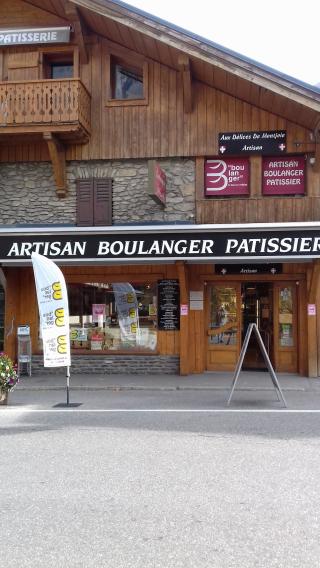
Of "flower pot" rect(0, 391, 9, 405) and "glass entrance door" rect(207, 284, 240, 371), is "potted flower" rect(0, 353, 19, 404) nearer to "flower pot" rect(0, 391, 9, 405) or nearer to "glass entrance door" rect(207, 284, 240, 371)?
"flower pot" rect(0, 391, 9, 405)

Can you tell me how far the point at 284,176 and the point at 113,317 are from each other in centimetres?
557

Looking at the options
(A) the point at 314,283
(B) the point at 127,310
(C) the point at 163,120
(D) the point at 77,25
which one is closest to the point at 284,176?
(A) the point at 314,283

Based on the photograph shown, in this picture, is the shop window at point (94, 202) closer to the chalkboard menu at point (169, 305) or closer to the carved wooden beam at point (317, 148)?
the chalkboard menu at point (169, 305)

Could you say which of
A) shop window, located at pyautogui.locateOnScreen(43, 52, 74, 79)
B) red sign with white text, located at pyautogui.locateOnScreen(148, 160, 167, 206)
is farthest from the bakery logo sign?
shop window, located at pyautogui.locateOnScreen(43, 52, 74, 79)

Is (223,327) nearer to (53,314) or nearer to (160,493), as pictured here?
(53,314)

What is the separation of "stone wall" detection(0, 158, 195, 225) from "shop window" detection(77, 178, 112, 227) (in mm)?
159

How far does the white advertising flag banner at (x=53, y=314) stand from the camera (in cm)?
1048

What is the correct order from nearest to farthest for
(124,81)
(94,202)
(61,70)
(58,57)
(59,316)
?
(59,316)
(94,202)
(124,81)
(58,57)
(61,70)

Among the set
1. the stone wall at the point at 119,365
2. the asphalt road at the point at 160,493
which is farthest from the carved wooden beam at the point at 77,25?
the asphalt road at the point at 160,493

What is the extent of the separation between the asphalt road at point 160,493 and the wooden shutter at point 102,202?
6.87 m

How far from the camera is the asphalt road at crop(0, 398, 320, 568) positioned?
394 centimetres

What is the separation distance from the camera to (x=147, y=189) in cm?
1366

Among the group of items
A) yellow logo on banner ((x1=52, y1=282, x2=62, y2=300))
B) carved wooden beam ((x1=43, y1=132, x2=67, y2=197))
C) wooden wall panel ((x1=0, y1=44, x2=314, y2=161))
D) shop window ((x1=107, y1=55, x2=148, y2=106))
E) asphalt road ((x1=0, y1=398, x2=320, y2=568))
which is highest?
shop window ((x1=107, y1=55, x2=148, y2=106))

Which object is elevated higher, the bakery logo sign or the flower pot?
the bakery logo sign
